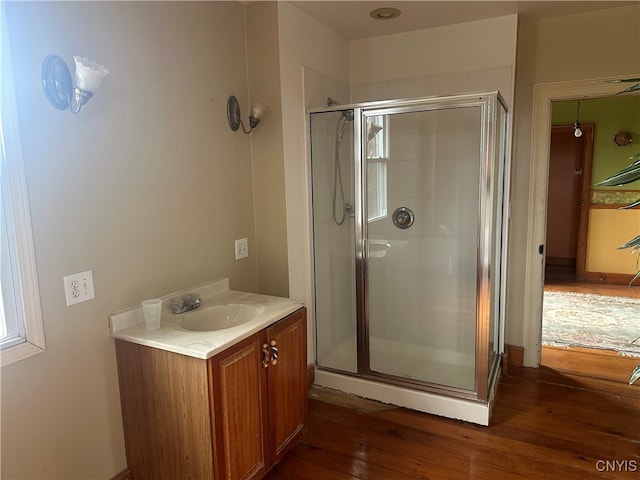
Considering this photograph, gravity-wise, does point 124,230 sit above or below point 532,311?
above

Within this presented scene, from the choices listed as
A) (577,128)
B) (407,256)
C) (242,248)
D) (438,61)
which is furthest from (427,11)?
(577,128)

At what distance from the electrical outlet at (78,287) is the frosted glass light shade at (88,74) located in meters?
0.71

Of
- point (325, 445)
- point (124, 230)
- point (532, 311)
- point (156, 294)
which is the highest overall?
point (124, 230)

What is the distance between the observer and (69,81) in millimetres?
1615

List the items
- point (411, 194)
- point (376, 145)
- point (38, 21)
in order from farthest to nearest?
point (411, 194) → point (376, 145) → point (38, 21)

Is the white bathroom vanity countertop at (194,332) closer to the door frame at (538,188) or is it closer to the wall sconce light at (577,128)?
the door frame at (538,188)

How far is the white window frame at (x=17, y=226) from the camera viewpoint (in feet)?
4.73

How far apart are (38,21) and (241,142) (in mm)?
1179

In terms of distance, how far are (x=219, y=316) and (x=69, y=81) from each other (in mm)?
1207

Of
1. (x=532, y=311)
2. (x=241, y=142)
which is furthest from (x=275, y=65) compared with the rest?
(x=532, y=311)

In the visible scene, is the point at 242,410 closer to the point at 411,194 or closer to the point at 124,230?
the point at 124,230

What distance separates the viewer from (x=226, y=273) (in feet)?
8.20

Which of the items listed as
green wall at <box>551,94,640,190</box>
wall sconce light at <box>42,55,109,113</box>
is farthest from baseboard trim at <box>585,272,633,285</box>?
wall sconce light at <box>42,55,109,113</box>

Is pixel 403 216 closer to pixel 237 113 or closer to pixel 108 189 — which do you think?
pixel 237 113
